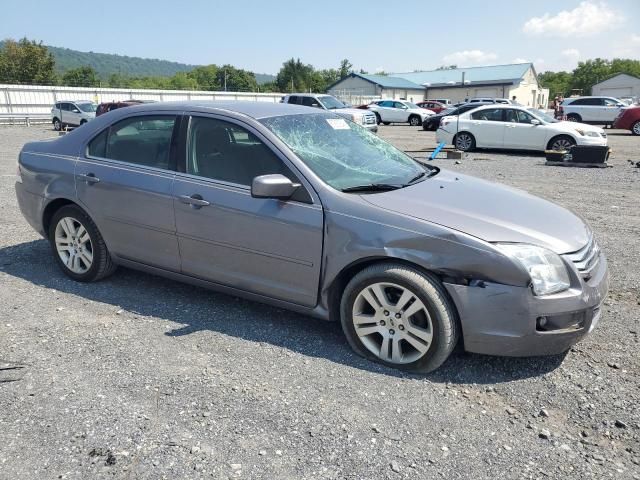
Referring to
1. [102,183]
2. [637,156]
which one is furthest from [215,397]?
[637,156]

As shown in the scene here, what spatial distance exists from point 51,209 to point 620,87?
8326 cm

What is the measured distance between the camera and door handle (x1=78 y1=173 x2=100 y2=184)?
4426mm

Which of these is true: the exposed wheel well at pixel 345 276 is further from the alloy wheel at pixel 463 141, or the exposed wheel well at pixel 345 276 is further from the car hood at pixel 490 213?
the alloy wheel at pixel 463 141

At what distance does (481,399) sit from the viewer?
3.03 metres

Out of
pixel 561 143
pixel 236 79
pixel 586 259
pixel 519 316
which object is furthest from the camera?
pixel 236 79

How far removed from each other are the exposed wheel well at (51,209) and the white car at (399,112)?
3066 centimetres

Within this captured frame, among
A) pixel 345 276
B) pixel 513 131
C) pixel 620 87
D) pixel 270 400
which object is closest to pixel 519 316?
pixel 345 276

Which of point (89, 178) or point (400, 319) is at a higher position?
point (89, 178)

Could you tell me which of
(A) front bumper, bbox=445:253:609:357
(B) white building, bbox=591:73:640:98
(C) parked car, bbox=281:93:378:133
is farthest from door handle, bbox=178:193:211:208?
(B) white building, bbox=591:73:640:98

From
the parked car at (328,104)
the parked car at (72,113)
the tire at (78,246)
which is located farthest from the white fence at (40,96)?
the tire at (78,246)

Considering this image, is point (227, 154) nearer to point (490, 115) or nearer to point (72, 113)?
point (490, 115)

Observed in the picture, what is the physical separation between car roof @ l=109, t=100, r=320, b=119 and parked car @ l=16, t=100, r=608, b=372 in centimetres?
2

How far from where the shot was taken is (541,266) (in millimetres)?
3010

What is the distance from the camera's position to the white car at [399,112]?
33.6m
